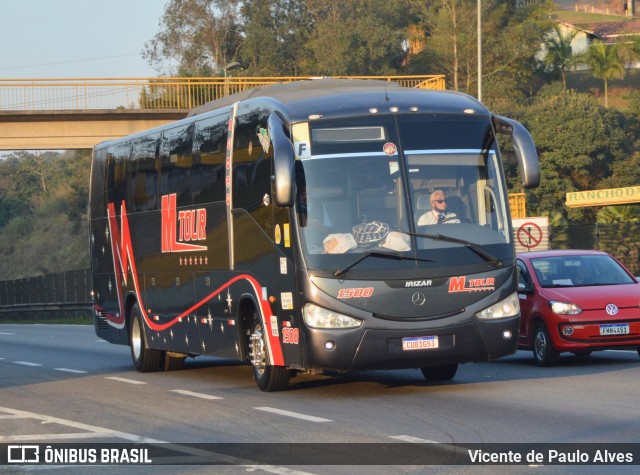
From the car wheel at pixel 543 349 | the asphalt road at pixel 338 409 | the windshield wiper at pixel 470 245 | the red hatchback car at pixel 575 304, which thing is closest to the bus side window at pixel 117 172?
the asphalt road at pixel 338 409

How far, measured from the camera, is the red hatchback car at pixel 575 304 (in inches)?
667

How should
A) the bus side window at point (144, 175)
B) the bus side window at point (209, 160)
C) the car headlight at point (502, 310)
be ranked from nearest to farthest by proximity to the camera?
the car headlight at point (502, 310) < the bus side window at point (209, 160) < the bus side window at point (144, 175)

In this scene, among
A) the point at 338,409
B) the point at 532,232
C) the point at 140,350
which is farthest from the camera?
the point at 532,232

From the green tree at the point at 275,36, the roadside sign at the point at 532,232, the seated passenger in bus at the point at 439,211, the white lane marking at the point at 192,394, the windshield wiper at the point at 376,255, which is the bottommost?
the roadside sign at the point at 532,232

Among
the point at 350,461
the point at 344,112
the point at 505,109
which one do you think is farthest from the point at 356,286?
the point at 505,109

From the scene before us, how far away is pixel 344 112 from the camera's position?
14.2 meters

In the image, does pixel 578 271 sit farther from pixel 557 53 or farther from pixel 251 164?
pixel 557 53

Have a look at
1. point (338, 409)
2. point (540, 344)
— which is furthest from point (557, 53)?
point (338, 409)

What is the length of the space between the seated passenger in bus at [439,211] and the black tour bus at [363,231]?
1.8 inches

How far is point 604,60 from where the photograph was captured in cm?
10775

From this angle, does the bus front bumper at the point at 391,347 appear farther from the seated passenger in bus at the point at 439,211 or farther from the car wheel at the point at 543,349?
the car wheel at the point at 543,349

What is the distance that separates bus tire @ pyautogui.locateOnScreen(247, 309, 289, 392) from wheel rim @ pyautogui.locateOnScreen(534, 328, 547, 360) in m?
4.12

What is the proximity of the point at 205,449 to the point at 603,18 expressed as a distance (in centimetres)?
15104

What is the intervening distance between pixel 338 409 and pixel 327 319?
1.01m
